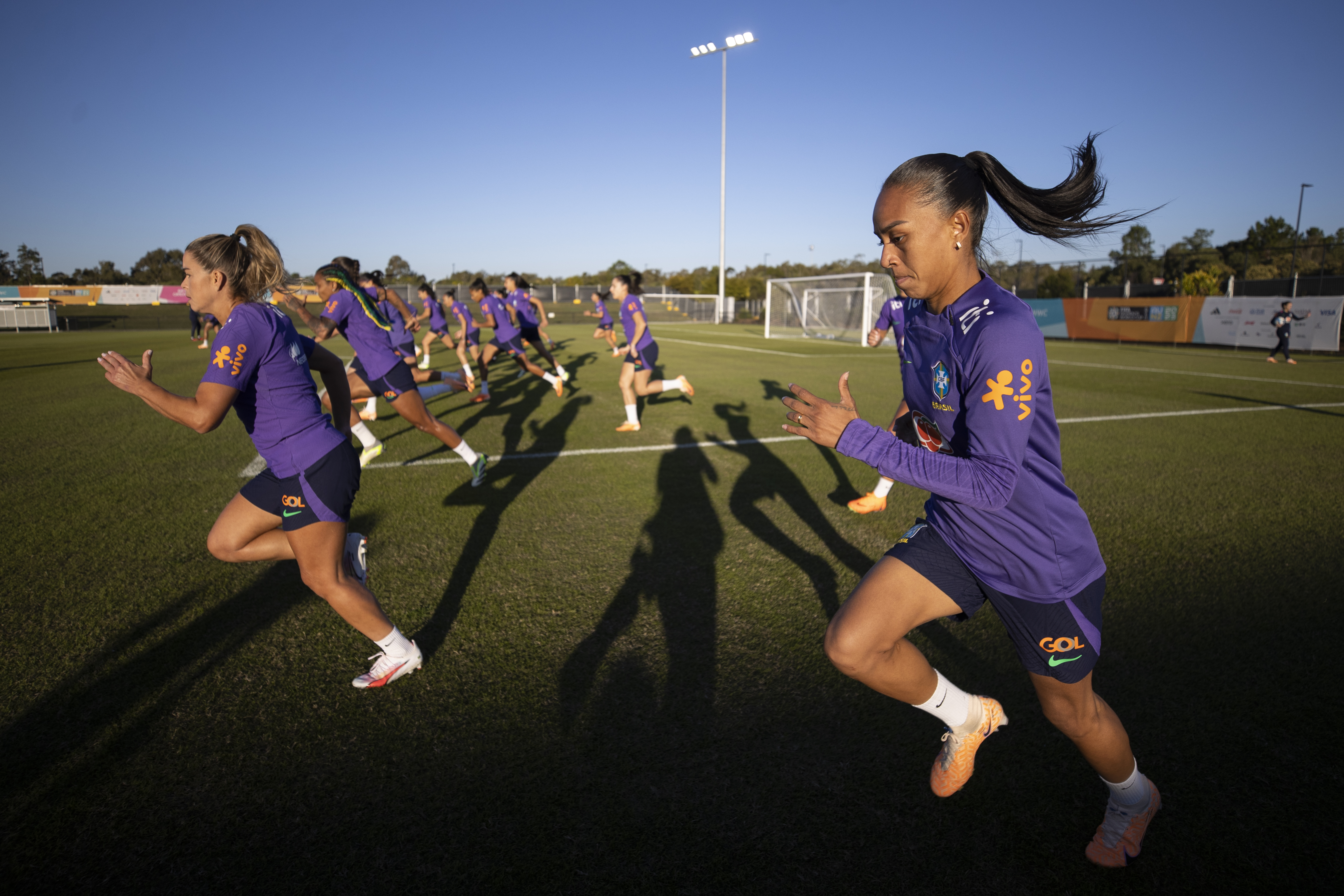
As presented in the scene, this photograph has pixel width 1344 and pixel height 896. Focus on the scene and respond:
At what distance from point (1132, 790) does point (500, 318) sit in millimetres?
12801

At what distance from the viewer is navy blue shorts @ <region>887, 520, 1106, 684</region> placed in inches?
76.9

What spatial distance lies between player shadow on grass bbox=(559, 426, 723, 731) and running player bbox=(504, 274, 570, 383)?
8354 mm

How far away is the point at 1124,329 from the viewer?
28422 millimetres

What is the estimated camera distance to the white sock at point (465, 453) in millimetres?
6562

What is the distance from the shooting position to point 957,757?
7.63 feet

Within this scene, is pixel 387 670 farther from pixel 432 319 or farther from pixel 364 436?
pixel 432 319

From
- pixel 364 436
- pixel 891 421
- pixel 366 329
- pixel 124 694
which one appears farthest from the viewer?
pixel 364 436

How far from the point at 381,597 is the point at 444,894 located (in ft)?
7.49

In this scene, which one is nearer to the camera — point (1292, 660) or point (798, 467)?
point (1292, 660)

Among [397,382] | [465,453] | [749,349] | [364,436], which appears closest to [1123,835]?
[465,453]

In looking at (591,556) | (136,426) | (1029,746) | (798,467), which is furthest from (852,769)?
(136,426)

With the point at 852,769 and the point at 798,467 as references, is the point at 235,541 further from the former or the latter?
the point at 798,467

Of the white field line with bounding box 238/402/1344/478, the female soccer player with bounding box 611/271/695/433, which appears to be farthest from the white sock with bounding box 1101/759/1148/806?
the female soccer player with bounding box 611/271/695/433

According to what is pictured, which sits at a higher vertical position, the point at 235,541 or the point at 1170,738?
the point at 235,541
